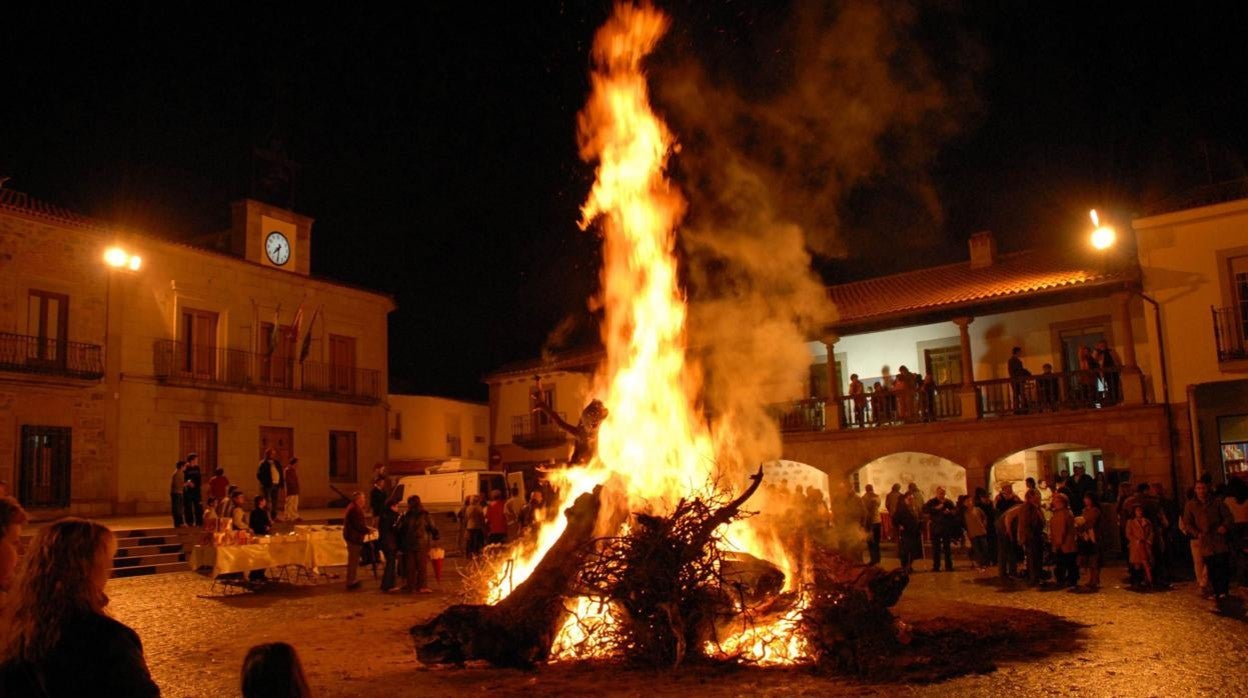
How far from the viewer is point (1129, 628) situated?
9.82m

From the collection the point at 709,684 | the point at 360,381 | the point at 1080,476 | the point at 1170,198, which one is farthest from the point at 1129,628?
the point at 360,381

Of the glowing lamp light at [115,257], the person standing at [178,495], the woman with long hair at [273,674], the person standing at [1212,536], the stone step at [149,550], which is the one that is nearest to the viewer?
the woman with long hair at [273,674]

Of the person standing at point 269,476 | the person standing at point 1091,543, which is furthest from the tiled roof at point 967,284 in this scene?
the person standing at point 269,476

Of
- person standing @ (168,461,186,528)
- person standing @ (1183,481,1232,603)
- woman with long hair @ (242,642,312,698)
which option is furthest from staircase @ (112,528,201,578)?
person standing @ (1183,481,1232,603)

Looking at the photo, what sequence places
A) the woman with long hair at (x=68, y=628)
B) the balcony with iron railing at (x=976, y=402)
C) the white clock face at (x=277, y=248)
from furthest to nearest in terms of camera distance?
1. the white clock face at (x=277, y=248)
2. the balcony with iron railing at (x=976, y=402)
3. the woman with long hair at (x=68, y=628)

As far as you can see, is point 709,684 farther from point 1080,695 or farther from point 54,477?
point 54,477

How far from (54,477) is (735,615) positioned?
20365 mm

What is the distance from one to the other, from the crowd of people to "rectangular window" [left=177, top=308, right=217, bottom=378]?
19.3 m

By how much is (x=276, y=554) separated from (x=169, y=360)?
12.7 metres

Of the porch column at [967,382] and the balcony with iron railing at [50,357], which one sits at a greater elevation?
the balcony with iron railing at [50,357]

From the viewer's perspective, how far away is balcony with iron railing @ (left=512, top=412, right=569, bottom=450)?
36688mm

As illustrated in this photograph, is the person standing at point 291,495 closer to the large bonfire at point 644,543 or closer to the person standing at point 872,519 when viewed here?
the large bonfire at point 644,543

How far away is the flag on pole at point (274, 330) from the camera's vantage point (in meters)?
28.0

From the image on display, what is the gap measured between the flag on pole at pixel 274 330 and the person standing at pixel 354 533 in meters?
14.5
